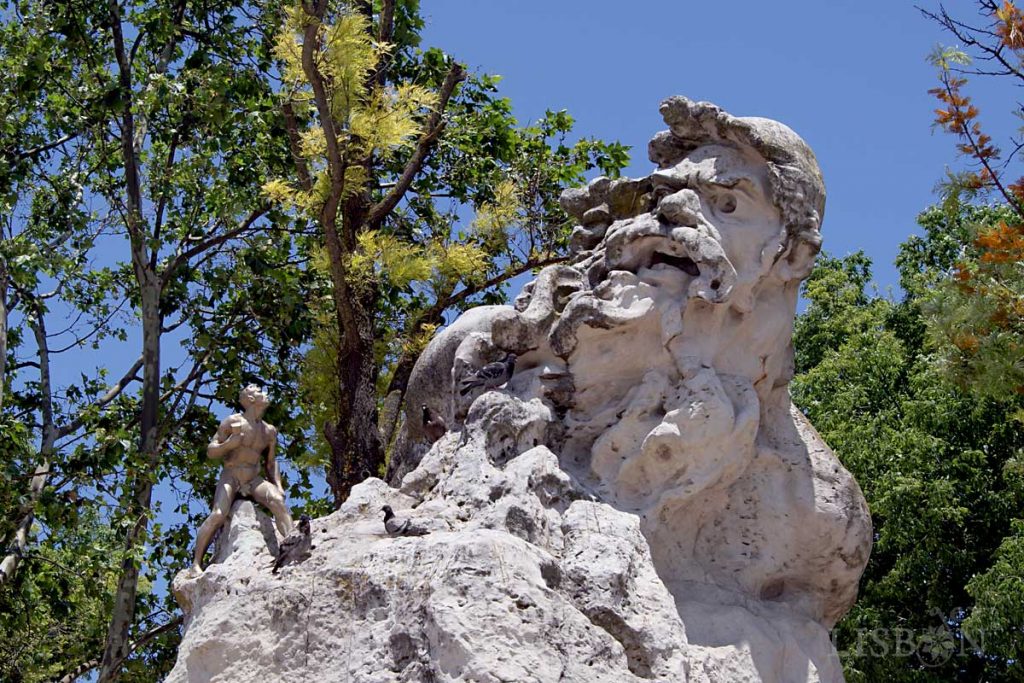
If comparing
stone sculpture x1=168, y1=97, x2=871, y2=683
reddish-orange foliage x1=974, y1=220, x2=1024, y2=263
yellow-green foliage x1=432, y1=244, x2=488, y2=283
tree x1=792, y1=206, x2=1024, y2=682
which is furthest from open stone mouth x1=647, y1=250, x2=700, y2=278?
tree x1=792, y1=206, x2=1024, y2=682

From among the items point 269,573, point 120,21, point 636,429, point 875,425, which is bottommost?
point 269,573

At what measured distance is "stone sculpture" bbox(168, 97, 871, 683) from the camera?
839 cm

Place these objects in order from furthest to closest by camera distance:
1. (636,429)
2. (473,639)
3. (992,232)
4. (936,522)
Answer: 1. (936,522)
2. (992,232)
3. (636,429)
4. (473,639)

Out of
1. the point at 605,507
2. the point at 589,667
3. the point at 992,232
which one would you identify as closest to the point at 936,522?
the point at 992,232

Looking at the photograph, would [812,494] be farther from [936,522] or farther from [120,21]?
[120,21]

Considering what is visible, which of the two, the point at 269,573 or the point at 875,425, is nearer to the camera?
the point at 269,573

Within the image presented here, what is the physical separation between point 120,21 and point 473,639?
11.2m

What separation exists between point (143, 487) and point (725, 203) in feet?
23.4

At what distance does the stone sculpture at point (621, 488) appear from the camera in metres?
8.39

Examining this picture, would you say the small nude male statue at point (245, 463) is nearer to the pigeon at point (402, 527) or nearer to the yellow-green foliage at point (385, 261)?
the pigeon at point (402, 527)

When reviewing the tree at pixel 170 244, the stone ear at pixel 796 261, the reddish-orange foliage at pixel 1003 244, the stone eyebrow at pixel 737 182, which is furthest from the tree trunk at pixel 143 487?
the reddish-orange foliage at pixel 1003 244

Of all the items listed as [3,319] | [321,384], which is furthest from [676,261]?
[3,319]

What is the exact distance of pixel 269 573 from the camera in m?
9.05

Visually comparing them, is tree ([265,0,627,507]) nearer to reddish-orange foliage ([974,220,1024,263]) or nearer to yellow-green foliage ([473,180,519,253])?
yellow-green foliage ([473,180,519,253])
